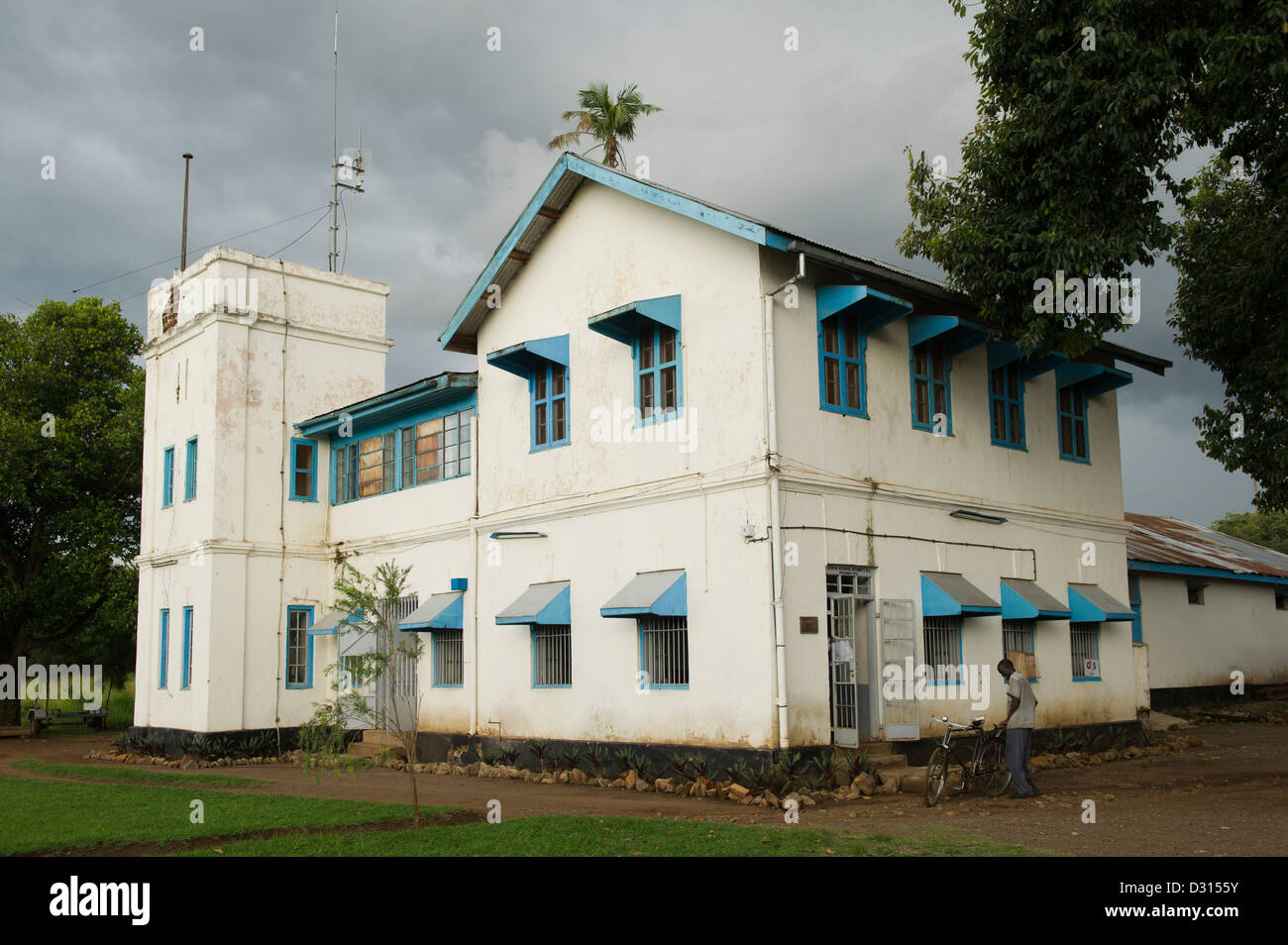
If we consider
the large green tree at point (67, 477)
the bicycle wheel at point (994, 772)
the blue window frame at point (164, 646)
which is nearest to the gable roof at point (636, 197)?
the bicycle wheel at point (994, 772)

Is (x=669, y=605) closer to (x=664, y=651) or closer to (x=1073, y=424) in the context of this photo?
(x=664, y=651)

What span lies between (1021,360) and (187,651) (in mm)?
17052

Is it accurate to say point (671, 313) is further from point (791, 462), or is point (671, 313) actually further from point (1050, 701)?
point (1050, 701)

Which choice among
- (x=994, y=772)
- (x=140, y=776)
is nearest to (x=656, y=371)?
(x=994, y=772)

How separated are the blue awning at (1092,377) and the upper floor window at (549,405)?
8570 mm

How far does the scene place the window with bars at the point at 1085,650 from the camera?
1925 centimetres

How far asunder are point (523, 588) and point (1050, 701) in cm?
879

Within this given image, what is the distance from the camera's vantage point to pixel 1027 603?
17.5 metres

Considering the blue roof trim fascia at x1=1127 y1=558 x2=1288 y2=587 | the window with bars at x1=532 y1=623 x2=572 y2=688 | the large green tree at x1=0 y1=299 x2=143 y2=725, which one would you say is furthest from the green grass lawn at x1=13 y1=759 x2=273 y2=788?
the blue roof trim fascia at x1=1127 y1=558 x2=1288 y2=587

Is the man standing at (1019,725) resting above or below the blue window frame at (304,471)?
below

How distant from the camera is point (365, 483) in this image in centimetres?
2317

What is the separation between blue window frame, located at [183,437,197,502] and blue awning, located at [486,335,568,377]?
8.65 meters

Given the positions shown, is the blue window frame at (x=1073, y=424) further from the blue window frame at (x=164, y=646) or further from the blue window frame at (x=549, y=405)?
the blue window frame at (x=164, y=646)

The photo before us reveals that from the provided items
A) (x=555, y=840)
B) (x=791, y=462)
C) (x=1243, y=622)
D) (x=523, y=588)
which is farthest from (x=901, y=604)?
(x=1243, y=622)
